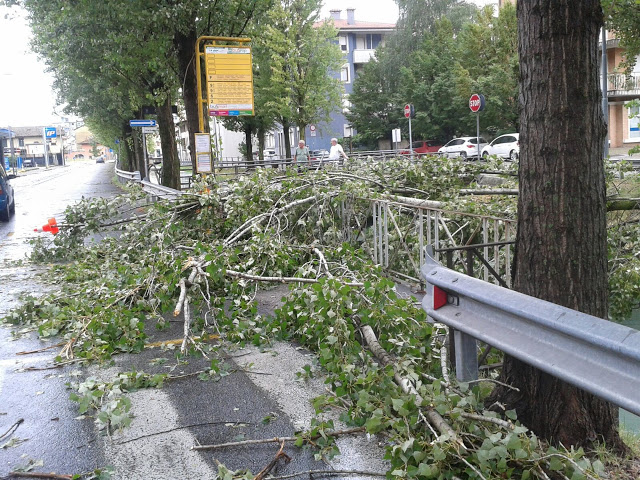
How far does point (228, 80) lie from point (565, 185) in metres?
13.6

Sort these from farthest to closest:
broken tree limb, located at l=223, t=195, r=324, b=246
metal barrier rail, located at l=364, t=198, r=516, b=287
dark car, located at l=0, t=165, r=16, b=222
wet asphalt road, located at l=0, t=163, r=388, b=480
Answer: dark car, located at l=0, t=165, r=16, b=222 → broken tree limb, located at l=223, t=195, r=324, b=246 → metal barrier rail, located at l=364, t=198, r=516, b=287 → wet asphalt road, located at l=0, t=163, r=388, b=480

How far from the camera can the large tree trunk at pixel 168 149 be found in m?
22.8

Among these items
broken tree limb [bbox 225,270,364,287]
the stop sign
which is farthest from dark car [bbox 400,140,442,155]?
broken tree limb [bbox 225,270,364,287]

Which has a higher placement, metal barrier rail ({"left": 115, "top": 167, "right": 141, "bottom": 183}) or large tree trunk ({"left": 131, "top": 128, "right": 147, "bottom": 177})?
large tree trunk ({"left": 131, "top": 128, "right": 147, "bottom": 177})

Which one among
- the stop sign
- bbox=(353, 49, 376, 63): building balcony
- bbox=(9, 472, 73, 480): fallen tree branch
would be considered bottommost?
bbox=(9, 472, 73, 480): fallen tree branch

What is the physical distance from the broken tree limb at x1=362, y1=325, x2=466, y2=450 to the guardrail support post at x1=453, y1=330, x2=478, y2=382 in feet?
0.97

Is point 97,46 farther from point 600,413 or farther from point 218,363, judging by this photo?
point 600,413

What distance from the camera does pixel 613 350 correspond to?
283 centimetres

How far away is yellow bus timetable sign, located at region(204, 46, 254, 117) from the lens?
16172 mm

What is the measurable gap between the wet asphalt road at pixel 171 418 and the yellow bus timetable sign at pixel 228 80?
10627 mm

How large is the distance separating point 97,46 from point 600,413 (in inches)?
825

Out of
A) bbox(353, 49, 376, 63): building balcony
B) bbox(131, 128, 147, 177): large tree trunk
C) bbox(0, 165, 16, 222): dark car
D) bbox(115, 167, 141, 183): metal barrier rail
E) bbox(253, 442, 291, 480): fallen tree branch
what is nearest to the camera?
bbox(253, 442, 291, 480): fallen tree branch

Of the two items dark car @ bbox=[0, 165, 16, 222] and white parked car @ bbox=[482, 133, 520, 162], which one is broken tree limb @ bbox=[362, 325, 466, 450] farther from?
white parked car @ bbox=[482, 133, 520, 162]

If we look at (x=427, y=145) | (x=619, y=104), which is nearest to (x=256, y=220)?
(x=619, y=104)
